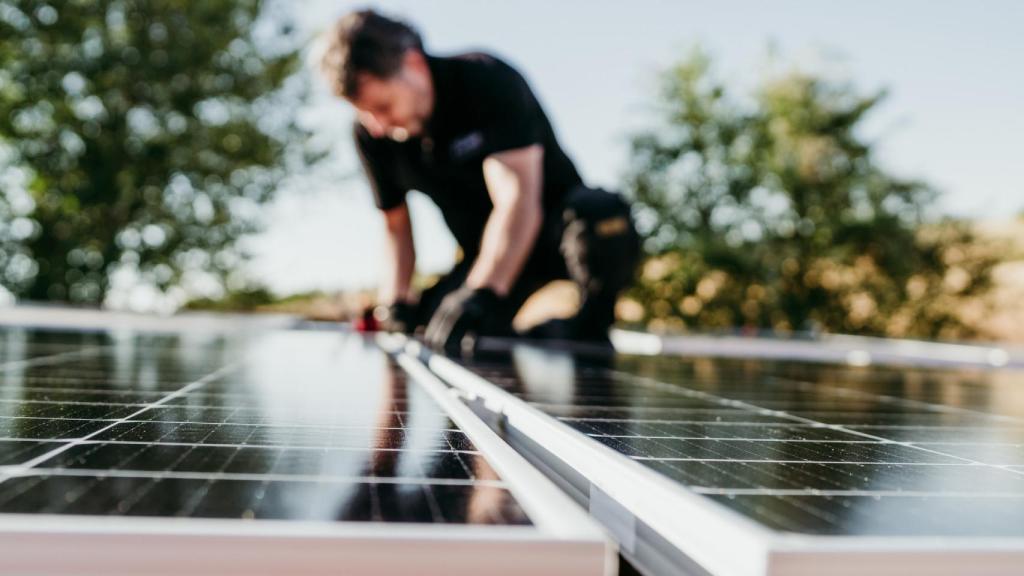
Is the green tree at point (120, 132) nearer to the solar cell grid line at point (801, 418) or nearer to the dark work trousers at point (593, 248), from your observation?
the dark work trousers at point (593, 248)

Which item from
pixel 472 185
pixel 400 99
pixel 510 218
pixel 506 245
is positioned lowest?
pixel 506 245

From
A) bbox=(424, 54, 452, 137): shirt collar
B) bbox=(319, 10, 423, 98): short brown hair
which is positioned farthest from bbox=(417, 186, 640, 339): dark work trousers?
bbox=(319, 10, 423, 98): short brown hair

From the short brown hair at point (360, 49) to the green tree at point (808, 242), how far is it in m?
15.4

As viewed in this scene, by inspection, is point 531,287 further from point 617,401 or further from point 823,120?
point 823,120

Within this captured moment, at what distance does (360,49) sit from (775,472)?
10.3 feet

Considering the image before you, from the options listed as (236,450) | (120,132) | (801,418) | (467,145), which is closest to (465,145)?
(467,145)

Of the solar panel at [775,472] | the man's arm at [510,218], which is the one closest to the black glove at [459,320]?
the man's arm at [510,218]

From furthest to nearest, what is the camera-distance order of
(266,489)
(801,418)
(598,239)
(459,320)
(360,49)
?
(598,239), (360,49), (459,320), (801,418), (266,489)

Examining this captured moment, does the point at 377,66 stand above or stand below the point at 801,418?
above

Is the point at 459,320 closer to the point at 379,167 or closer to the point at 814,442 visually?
the point at 814,442

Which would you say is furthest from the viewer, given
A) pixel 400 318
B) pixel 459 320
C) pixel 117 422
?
pixel 400 318

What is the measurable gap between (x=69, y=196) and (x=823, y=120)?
50.9 ft

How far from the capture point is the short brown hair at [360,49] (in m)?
3.69

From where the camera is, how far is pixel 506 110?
→ 162 inches
